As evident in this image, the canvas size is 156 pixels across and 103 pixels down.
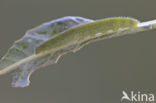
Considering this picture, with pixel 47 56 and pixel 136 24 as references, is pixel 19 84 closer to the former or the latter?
pixel 47 56

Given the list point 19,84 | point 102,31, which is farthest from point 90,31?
point 19,84

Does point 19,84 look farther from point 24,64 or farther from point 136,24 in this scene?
point 136,24

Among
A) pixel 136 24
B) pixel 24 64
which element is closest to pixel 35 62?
pixel 24 64

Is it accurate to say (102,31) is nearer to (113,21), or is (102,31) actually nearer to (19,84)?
(113,21)

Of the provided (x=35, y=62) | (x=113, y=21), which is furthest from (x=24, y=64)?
(x=113, y=21)
